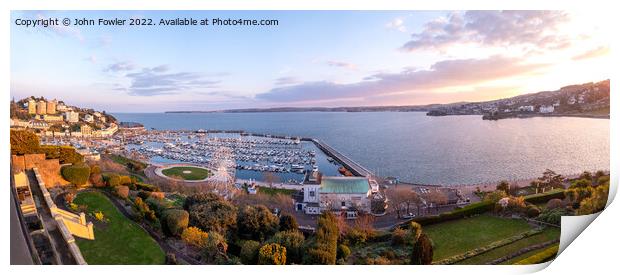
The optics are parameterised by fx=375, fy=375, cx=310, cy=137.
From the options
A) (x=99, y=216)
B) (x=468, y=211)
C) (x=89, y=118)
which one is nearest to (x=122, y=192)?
(x=99, y=216)

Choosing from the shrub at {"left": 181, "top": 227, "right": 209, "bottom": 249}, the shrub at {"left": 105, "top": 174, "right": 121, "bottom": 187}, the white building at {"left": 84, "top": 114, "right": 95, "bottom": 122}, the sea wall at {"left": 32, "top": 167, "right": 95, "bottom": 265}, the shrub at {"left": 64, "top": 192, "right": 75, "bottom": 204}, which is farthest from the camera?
the white building at {"left": 84, "top": 114, "right": 95, "bottom": 122}

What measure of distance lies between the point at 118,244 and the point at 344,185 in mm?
3077

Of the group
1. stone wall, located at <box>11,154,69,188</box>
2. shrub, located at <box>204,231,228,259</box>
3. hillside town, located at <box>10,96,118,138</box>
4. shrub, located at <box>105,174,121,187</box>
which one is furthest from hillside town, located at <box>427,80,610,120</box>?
stone wall, located at <box>11,154,69,188</box>

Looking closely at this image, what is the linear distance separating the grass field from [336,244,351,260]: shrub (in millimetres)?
2319

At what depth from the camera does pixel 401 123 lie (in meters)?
5.96

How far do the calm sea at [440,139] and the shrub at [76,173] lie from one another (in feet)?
2.98

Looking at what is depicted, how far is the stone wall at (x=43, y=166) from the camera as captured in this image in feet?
16.4

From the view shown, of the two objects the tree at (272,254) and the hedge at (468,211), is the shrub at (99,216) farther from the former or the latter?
the hedge at (468,211)

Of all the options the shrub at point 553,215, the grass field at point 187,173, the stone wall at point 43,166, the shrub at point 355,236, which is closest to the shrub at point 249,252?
the shrub at point 355,236

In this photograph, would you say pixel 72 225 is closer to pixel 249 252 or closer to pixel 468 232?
pixel 249 252

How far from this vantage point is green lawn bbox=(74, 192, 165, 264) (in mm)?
4707

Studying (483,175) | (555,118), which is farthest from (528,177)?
(555,118)

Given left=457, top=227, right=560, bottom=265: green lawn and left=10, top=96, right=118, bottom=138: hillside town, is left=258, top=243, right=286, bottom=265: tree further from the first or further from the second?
left=10, top=96, right=118, bottom=138: hillside town
